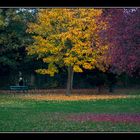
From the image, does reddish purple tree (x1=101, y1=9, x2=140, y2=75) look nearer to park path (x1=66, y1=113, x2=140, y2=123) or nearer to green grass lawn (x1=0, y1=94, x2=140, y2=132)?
park path (x1=66, y1=113, x2=140, y2=123)

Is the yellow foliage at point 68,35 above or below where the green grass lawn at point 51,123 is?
above

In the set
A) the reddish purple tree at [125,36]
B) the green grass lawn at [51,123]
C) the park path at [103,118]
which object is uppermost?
the reddish purple tree at [125,36]

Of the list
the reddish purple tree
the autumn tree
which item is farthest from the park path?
the autumn tree

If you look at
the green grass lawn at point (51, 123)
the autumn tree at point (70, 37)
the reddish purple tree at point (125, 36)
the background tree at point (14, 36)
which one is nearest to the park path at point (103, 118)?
the green grass lawn at point (51, 123)

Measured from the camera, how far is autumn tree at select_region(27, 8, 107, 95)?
40594mm

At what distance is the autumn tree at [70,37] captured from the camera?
40.6 meters

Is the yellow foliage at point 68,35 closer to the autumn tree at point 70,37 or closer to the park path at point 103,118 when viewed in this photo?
the autumn tree at point 70,37

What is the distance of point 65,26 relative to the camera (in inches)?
1620

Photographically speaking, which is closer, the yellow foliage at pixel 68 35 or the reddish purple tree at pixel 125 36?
the reddish purple tree at pixel 125 36

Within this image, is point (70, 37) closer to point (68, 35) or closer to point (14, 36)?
Answer: point (68, 35)

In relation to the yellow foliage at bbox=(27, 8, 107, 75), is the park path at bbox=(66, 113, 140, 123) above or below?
below

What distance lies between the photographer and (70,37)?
133 ft
